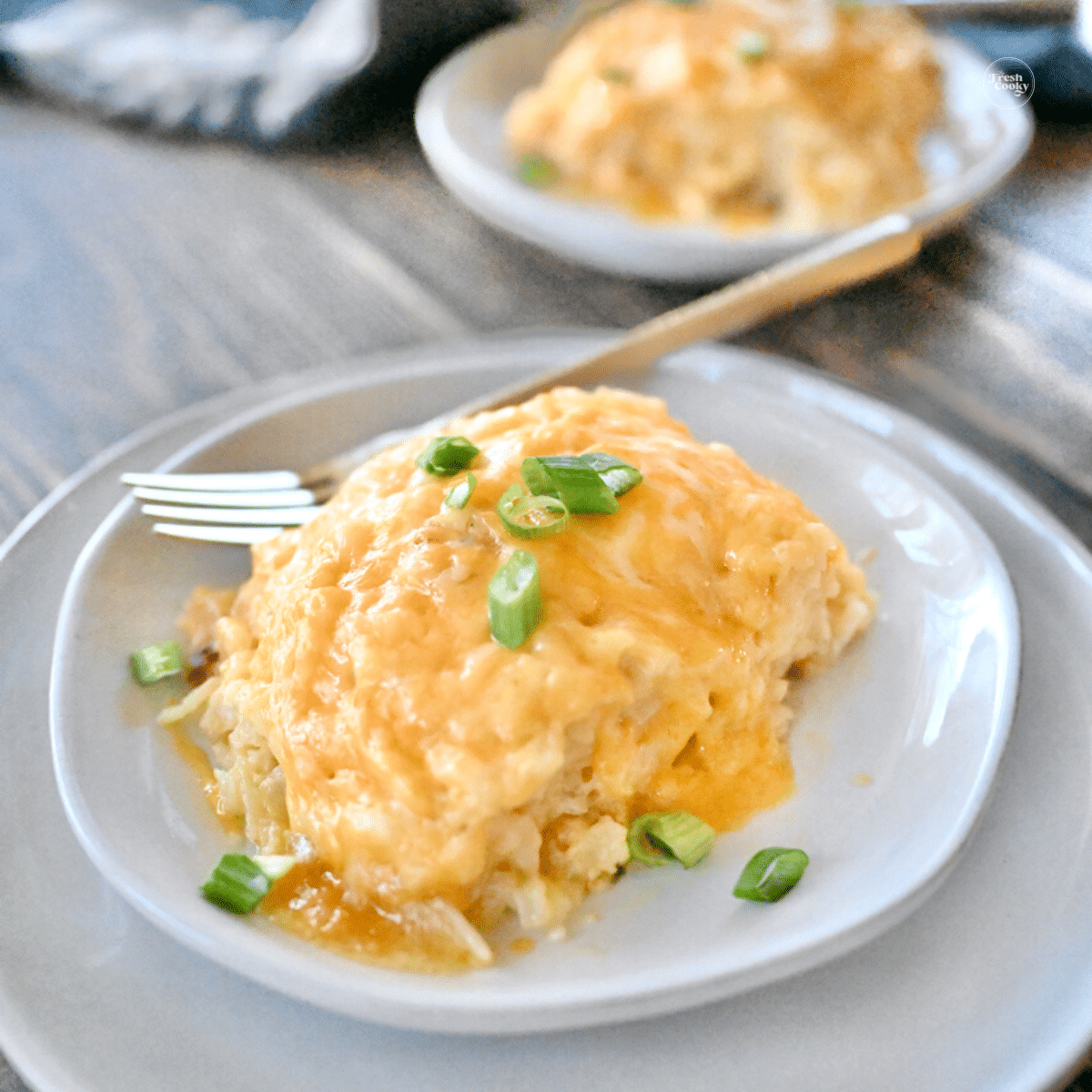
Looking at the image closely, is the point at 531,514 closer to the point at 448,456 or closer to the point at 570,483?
the point at 570,483

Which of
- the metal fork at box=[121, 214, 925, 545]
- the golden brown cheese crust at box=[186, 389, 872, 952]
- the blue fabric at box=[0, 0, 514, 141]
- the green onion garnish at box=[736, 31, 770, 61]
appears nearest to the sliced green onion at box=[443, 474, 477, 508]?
the golden brown cheese crust at box=[186, 389, 872, 952]

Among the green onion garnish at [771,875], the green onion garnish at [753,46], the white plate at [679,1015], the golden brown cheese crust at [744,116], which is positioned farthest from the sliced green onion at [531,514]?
the green onion garnish at [753,46]

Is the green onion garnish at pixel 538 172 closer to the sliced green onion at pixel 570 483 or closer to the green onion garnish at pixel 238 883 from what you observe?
the sliced green onion at pixel 570 483

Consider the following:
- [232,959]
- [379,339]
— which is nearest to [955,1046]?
[232,959]

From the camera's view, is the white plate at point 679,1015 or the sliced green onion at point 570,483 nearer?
the white plate at point 679,1015

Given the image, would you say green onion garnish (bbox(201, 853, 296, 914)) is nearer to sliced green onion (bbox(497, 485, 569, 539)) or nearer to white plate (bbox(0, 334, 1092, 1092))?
white plate (bbox(0, 334, 1092, 1092))

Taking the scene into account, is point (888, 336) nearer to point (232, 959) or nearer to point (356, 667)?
point (356, 667)
